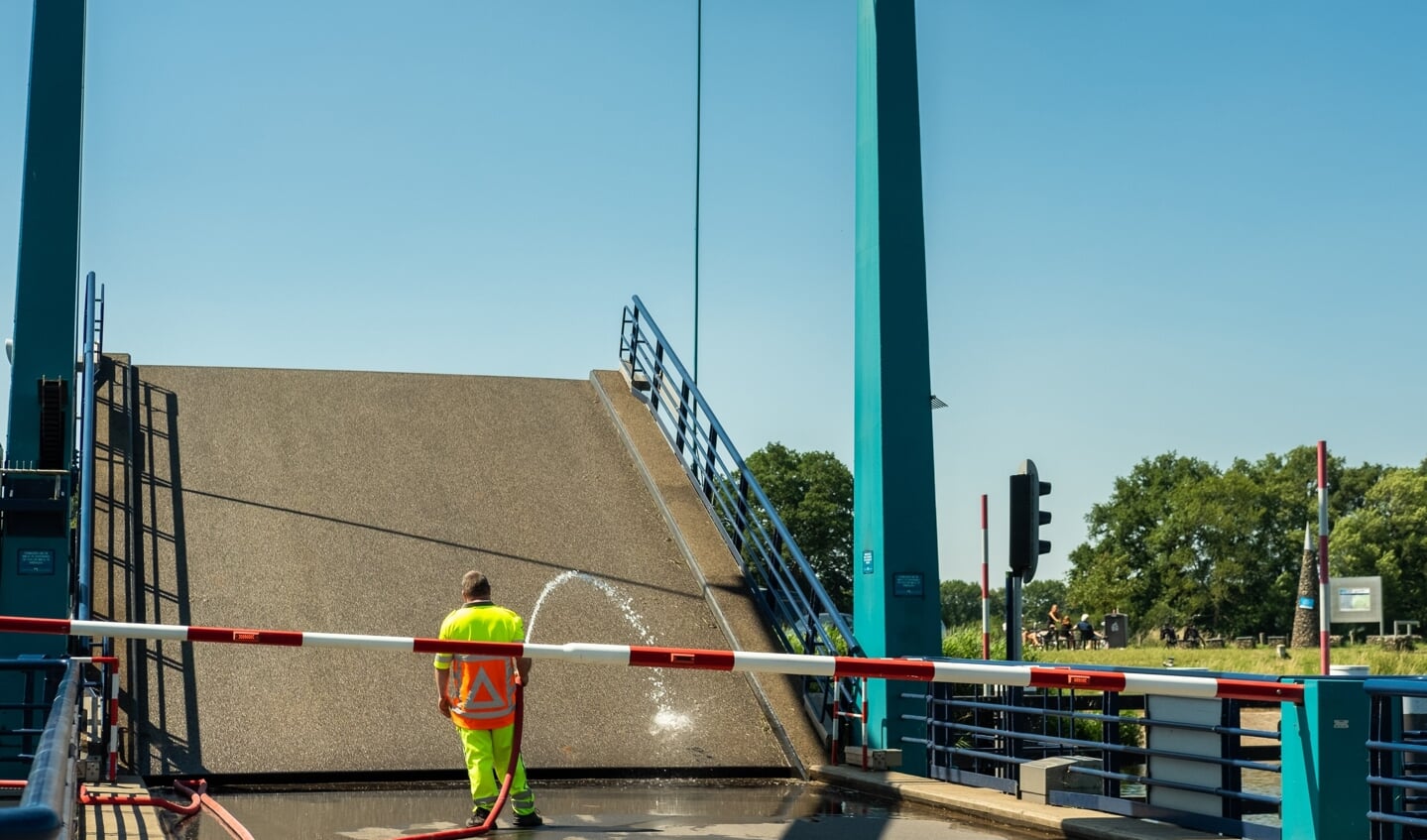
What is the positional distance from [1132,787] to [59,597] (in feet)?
41.7

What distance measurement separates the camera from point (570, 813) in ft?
36.1

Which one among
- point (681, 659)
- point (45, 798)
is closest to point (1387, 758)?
point (681, 659)

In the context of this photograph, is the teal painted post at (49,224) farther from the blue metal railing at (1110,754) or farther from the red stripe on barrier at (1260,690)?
the red stripe on barrier at (1260,690)

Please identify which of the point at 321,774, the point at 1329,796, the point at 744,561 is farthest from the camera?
the point at 744,561

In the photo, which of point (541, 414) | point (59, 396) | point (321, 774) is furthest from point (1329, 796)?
point (541, 414)

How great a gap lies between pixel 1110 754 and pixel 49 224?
9959 millimetres

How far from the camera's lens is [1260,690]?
8.03m

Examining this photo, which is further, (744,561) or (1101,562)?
(1101,562)

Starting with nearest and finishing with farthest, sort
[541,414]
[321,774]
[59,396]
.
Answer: [321,774] → [59,396] → [541,414]

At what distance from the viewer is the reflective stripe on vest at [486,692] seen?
396 inches

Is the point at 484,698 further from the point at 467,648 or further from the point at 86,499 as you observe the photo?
the point at 86,499

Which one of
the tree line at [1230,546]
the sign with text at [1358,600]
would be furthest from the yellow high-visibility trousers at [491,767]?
the tree line at [1230,546]

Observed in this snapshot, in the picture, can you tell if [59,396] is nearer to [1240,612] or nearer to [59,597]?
[59,597]

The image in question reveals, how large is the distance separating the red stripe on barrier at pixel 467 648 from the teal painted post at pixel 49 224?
6.84m
